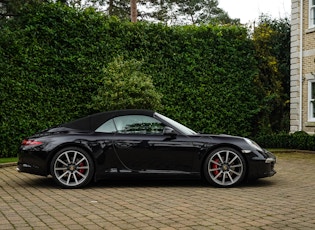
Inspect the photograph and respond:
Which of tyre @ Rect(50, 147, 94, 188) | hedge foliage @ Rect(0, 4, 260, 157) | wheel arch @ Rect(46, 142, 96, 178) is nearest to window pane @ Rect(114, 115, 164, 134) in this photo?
wheel arch @ Rect(46, 142, 96, 178)

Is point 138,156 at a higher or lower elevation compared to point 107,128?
lower

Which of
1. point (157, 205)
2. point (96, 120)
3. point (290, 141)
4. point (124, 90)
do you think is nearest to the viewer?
point (157, 205)

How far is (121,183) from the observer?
816 centimetres

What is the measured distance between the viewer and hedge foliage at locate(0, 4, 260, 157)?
13078 mm

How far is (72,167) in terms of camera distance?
7582 mm

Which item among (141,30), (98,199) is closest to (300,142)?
(141,30)

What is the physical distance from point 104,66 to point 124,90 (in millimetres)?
1508

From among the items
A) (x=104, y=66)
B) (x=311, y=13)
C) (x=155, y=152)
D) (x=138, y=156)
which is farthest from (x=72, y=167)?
(x=311, y=13)

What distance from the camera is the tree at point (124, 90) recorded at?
1325cm

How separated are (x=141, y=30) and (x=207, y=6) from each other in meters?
27.5

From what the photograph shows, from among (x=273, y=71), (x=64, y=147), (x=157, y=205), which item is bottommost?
(x=157, y=205)

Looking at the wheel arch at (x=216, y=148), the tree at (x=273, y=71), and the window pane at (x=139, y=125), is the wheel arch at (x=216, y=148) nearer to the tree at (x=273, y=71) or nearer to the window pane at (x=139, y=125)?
the window pane at (x=139, y=125)

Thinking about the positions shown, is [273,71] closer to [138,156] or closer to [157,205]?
[138,156]

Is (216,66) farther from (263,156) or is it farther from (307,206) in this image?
(307,206)
